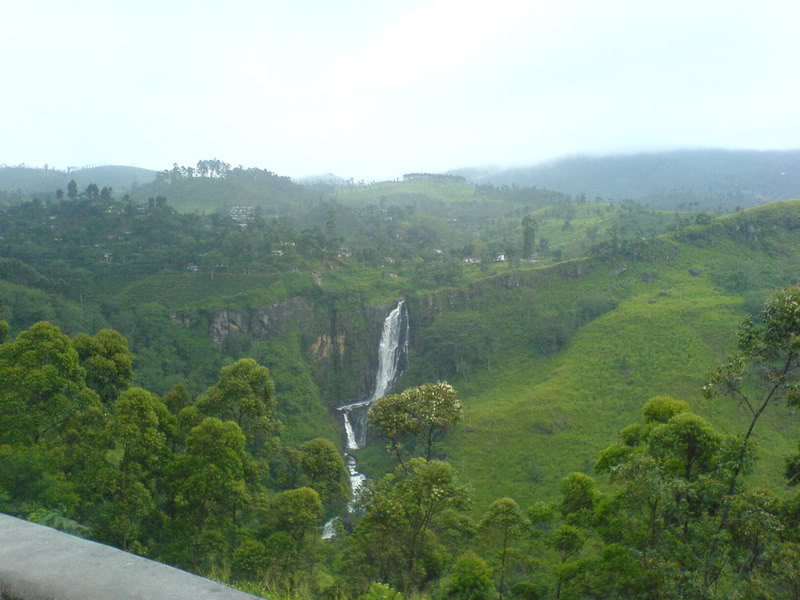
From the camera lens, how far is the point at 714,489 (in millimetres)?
8938

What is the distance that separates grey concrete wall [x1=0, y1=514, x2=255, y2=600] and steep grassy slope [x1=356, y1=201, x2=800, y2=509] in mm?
→ 25956

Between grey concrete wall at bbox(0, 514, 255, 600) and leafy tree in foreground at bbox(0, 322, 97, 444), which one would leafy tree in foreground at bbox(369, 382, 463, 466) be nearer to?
leafy tree in foreground at bbox(0, 322, 97, 444)

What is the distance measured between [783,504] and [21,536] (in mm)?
10791

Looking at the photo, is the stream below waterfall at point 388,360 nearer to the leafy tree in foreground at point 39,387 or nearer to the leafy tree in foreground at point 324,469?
the leafy tree in foreground at point 324,469

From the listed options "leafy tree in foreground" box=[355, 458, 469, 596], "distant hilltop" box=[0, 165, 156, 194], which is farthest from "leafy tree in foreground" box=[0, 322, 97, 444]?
"distant hilltop" box=[0, 165, 156, 194]

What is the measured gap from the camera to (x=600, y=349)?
43.5 m

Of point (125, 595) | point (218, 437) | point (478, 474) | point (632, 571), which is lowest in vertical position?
point (478, 474)

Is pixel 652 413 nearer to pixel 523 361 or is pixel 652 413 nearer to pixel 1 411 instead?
pixel 1 411

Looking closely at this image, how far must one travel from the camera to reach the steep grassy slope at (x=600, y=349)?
109 ft

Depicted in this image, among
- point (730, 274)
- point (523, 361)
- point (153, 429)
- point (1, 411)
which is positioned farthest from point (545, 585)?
point (730, 274)

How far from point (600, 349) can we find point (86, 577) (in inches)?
1741

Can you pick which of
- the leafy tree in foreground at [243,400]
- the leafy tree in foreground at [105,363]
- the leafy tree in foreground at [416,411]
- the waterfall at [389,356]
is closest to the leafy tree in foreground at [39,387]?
the leafy tree in foreground at [105,363]

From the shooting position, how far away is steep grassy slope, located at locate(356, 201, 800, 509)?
33188 millimetres

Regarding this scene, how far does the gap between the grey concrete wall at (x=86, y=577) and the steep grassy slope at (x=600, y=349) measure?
2596 centimetres
